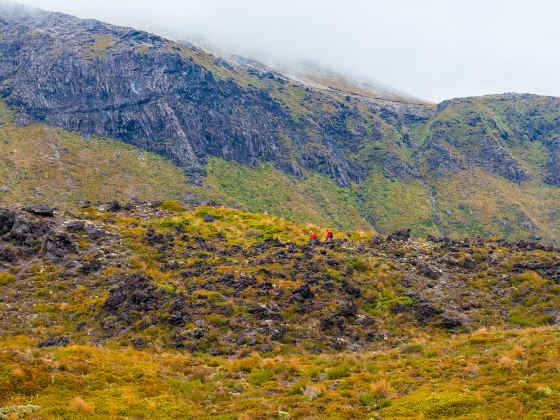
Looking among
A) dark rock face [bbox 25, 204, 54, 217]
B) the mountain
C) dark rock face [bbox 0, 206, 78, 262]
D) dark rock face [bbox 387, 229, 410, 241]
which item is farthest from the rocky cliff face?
dark rock face [bbox 387, 229, 410, 241]

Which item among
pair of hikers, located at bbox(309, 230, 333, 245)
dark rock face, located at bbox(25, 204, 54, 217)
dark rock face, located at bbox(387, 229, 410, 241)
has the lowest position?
dark rock face, located at bbox(25, 204, 54, 217)

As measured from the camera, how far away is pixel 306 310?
3028cm

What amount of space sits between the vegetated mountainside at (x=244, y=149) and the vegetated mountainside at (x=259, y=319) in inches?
3779

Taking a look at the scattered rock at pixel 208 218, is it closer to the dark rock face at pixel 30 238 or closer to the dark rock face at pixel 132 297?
the dark rock face at pixel 30 238

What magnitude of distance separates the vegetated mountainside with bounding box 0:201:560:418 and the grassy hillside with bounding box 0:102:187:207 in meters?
71.9

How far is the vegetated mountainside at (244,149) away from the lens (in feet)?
502

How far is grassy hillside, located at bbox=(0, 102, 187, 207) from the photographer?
361 ft

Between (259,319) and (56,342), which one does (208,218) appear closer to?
(259,319)

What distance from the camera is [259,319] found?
29.3 m

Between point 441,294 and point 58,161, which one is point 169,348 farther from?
point 58,161

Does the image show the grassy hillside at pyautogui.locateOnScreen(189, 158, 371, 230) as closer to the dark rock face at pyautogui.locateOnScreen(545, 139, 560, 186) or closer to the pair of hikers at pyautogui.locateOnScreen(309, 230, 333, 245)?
the dark rock face at pyautogui.locateOnScreen(545, 139, 560, 186)

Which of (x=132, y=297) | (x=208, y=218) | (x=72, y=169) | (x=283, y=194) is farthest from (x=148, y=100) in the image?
(x=132, y=297)

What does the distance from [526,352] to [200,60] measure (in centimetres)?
19892

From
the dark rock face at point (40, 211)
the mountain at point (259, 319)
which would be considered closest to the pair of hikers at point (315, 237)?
the mountain at point (259, 319)
